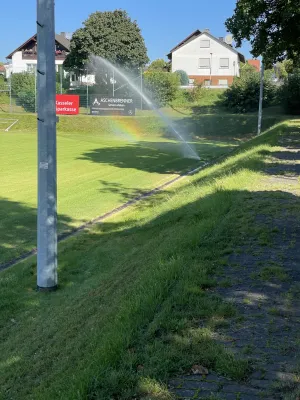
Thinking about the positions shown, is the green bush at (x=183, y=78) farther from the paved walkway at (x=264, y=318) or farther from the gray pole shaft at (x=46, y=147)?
the paved walkway at (x=264, y=318)

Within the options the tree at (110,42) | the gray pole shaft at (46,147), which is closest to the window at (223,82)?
the tree at (110,42)

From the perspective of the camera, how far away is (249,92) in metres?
60.2

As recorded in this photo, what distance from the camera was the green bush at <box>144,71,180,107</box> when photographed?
65.1m

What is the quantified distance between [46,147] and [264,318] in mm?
4800

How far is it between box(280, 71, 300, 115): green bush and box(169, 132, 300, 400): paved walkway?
50059 mm

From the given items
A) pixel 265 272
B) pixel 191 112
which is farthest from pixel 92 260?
pixel 191 112

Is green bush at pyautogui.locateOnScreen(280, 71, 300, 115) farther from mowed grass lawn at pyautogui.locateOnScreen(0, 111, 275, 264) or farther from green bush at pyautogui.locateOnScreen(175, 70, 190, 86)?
green bush at pyautogui.locateOnScreen(175, 70, 190, 86)

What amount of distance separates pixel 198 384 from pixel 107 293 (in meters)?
3.11

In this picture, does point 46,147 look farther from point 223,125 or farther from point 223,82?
point 223,82

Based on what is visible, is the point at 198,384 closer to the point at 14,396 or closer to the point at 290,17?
the point at 14,396

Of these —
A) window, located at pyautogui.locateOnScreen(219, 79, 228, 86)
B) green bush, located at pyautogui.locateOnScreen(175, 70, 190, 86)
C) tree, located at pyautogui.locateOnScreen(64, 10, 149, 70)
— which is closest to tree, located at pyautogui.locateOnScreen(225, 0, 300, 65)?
tree, located at pyautogui.locateOnScreen(64, 10, 149, 70)

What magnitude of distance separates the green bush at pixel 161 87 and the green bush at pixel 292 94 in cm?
1437

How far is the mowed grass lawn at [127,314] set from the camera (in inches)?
140

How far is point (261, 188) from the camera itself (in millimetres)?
10641
